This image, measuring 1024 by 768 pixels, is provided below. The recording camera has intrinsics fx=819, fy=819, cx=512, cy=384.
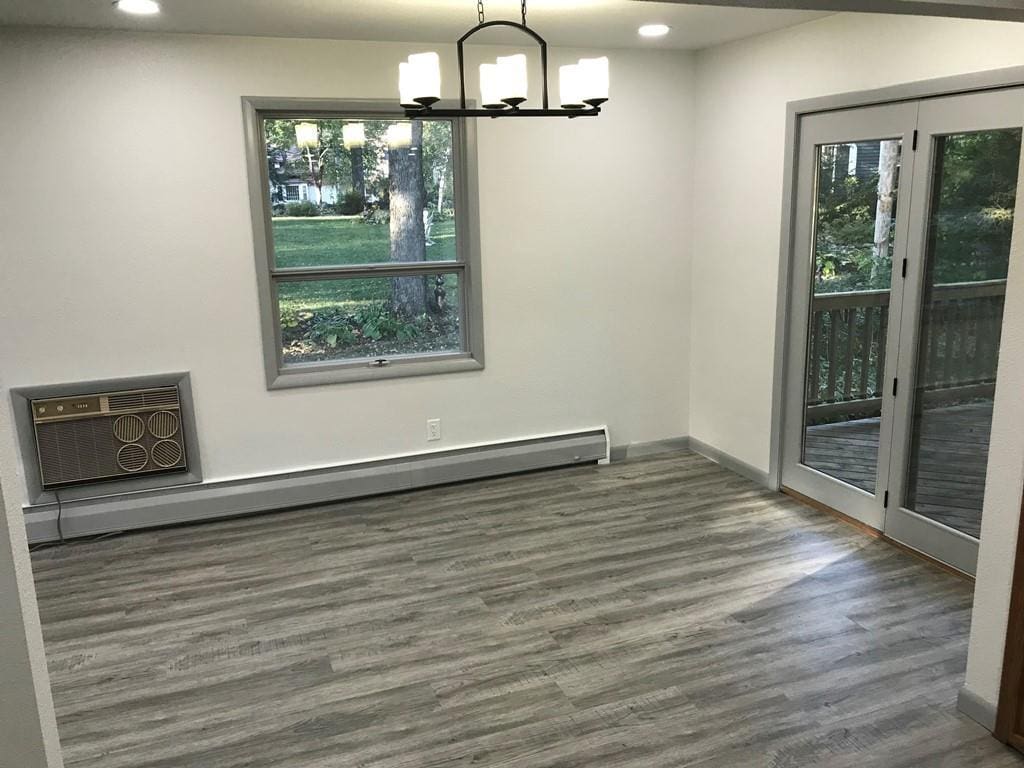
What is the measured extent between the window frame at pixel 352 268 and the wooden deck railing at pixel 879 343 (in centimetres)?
189

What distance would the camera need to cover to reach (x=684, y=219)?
511 cm

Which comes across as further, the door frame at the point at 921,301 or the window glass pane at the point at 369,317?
the window glass pane at the point at 369,317

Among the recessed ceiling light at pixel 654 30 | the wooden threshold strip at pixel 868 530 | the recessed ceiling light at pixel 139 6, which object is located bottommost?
the wooden threshold strip at pixel 868 530

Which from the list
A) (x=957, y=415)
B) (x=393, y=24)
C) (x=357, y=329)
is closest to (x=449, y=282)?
(x=357, y=329)

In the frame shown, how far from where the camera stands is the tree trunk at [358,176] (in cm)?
452

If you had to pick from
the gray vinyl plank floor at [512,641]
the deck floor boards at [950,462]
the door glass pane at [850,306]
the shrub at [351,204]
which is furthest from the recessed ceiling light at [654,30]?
the gray vinyl plank floor at [512,641]

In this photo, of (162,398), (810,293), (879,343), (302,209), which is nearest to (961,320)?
(879,343)

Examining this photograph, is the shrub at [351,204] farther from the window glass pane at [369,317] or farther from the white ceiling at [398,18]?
the white ceiling at [398,18]

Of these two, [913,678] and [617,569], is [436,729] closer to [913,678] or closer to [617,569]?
[617,569]

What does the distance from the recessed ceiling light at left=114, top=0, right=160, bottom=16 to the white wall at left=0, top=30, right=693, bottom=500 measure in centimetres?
52

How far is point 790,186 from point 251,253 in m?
2.83

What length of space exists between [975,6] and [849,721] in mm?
2128

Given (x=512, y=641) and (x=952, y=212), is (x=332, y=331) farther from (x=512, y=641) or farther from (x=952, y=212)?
(x=952, y=212)

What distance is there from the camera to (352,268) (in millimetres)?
4570
